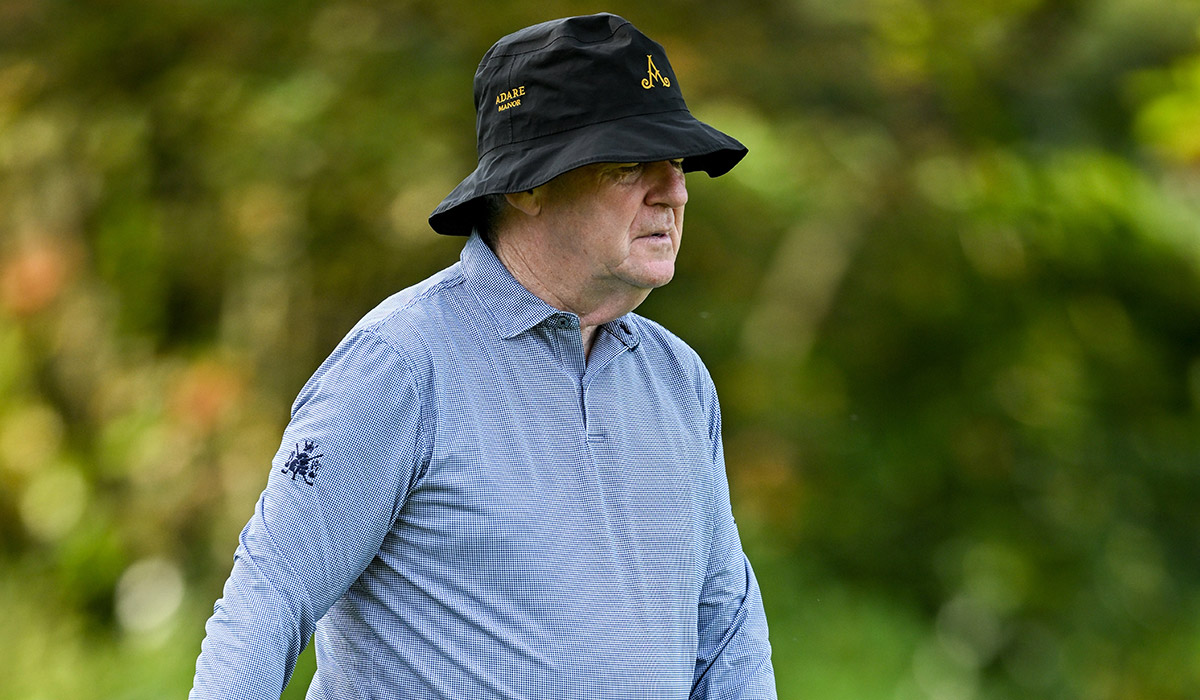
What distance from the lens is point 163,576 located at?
454 cm

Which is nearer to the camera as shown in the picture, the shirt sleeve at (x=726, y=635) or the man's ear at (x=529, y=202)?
→ the man's ear at (x=529, y=202)

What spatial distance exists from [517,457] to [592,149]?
1.39 ft

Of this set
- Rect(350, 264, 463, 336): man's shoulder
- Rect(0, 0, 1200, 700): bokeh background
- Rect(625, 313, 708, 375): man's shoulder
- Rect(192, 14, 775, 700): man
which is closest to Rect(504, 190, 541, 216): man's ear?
Rect(192, 14, 775, 700): man

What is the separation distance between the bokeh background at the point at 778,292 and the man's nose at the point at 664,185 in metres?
2.82

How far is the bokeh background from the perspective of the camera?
4332mm

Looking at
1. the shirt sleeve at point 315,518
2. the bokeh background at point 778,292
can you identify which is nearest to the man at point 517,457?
the shirt sleeve at point 315,518

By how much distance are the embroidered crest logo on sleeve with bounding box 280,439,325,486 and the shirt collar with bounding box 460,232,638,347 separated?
312mm

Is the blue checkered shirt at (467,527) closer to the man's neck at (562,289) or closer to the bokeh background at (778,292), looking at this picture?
the man's neck at (562,289)

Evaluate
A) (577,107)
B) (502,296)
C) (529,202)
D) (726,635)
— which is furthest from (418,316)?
(726,635)

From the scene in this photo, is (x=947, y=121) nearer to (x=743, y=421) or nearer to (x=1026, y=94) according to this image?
(x=1026, y=94)

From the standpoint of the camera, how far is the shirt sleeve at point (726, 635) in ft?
5.84

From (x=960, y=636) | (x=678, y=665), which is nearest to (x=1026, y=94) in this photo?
(x=960, y=636)

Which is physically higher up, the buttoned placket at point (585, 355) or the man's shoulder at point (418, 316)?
the man's shoulder at point (418, 316)

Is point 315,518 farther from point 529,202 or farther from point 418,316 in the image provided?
point 529,202
